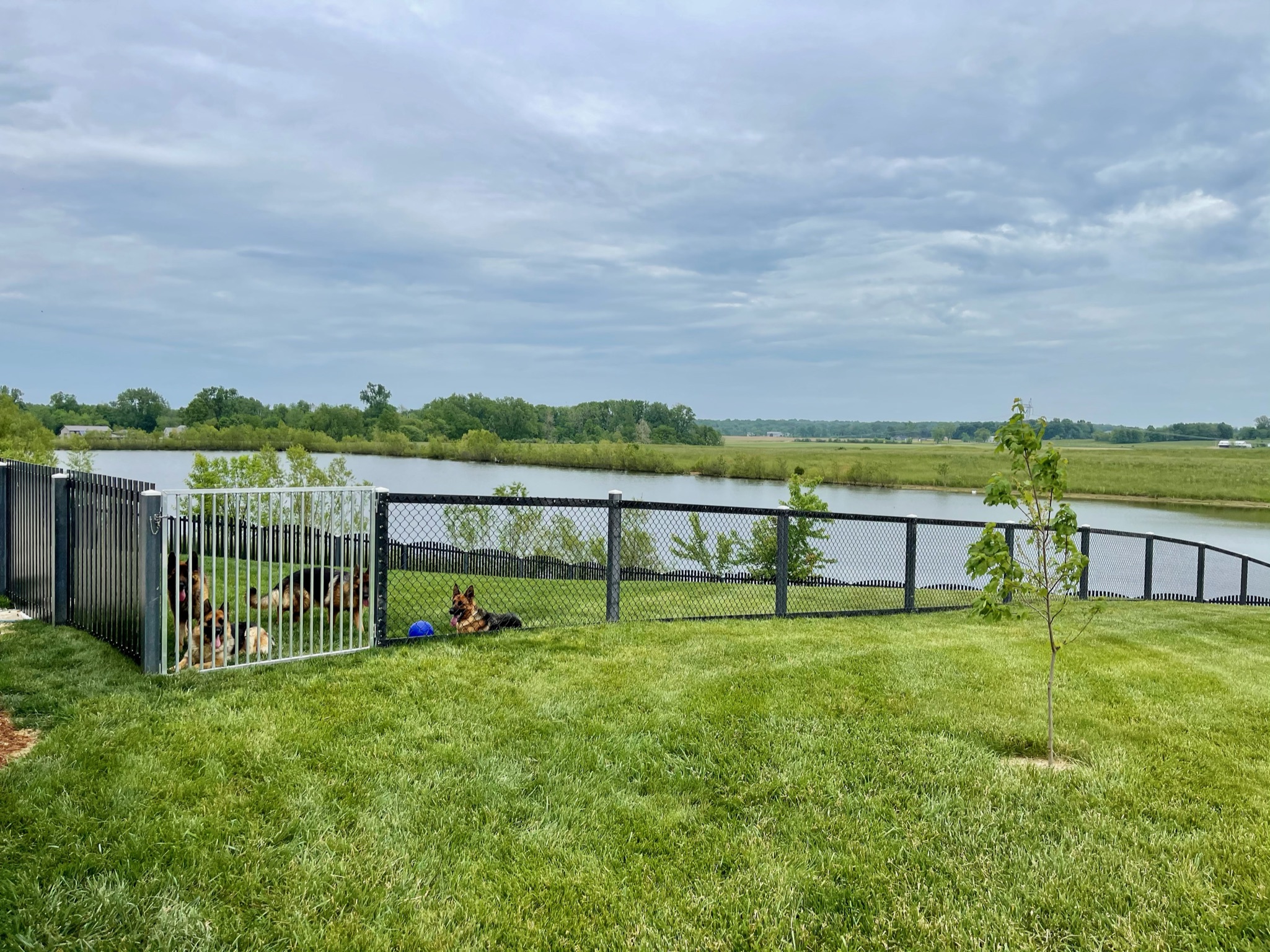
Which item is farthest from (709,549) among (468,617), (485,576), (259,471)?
(468,617)

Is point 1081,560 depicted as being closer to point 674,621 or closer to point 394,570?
point 674,621

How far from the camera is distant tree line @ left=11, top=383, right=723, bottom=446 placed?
50.6 metres

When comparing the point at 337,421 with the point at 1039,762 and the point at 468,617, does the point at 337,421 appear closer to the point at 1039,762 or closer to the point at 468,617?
the point at 468,617

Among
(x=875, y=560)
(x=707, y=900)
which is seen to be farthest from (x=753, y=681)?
(x=875, y=560)

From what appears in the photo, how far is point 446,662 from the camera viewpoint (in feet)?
20.2

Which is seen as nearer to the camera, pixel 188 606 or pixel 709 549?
pixel 188 606

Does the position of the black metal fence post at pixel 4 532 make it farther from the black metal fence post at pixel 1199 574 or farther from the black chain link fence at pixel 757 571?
the black metal fence post at pixel 1199 574

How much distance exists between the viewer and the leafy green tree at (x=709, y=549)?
20.5 meters

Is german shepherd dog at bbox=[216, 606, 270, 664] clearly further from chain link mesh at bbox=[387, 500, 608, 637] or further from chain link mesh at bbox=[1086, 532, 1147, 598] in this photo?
chain link mesh at bbox=[1086, 532, 1147, 598]

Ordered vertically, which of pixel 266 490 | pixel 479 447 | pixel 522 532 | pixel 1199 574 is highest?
pixel 479 447

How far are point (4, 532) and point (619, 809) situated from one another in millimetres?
8205

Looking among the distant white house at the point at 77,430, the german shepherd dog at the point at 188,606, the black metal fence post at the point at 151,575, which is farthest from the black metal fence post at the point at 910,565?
the distant white house at the point at 77,430

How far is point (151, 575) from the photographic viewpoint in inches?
218

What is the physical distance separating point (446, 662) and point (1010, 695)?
4.41m
